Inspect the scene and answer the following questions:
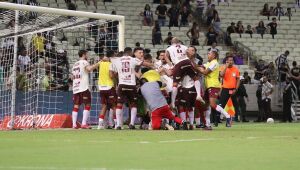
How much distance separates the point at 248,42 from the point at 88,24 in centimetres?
1702

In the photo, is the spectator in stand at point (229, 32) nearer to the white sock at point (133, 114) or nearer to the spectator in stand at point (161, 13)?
the spectator in stand at point (161, 13)

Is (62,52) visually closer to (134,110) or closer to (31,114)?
(31,114)

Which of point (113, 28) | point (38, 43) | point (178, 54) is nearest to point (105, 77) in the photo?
point (178, 54)

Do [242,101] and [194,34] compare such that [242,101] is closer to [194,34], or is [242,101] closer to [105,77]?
[194,34]

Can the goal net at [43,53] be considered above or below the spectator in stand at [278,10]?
below

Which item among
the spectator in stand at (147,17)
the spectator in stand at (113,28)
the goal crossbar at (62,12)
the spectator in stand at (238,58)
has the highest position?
the spectator in stand at (147,17)

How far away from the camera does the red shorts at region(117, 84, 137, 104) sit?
69.4 feet

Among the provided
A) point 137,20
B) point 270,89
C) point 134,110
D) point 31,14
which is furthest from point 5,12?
point 137,20

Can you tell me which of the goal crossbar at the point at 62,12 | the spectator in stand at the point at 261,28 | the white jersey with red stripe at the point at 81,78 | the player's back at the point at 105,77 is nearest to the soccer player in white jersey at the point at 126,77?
the player's back at the point at 105,77

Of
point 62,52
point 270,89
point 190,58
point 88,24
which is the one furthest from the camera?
point 270,89

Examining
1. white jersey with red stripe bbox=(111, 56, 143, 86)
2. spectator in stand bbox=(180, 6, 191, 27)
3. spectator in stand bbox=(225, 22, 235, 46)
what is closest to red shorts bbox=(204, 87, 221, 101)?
white jersey with red stripe bbox=(111, 56, 143, 86)

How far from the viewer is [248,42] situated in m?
40.1

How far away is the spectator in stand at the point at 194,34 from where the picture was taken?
38.3m

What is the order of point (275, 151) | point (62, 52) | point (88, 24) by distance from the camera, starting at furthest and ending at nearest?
point (62, 52)
point (88, 24)
point (275, 151)
